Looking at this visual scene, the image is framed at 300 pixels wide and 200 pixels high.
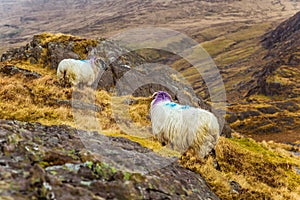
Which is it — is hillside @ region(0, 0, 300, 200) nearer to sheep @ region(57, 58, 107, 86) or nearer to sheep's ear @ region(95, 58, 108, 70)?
sheep's ear @ region(95, 58, 108, 70)

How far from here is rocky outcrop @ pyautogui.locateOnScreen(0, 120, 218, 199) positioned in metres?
5.39

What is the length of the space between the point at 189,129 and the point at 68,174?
5.19m

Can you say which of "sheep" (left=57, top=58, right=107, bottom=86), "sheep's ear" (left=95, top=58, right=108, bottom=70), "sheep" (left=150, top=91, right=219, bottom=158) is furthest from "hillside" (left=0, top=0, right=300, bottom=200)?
"sheep" (left=57, top=58, right=107, bottom=86)

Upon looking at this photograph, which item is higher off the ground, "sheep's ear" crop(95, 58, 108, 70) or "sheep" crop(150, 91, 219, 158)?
"sheep's ear" crop(95, 58, 108, 70)

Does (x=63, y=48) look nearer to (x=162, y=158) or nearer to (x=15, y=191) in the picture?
(x=162, y=158)

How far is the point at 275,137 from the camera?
162 ft

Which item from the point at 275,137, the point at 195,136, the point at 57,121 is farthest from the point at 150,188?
the point at 275,137

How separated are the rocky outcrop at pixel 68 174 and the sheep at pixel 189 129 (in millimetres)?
1710

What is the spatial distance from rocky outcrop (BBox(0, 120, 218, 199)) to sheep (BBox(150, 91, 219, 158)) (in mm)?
1710

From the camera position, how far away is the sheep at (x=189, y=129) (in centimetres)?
1016

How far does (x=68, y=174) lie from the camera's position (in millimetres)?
6070

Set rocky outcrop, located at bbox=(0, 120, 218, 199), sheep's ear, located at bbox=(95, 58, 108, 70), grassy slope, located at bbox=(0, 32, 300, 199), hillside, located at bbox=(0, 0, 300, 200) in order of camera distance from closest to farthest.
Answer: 1. rocky outcrop, located at bbox=(0, 120, 218, 199)
2. hillside, located at bbox=(0, 0, 300, 200)
3. grassy slope, located at bbox=(0, 32, 300, 199)
4. sheep's ear, located at bbox=(95, 58, 108, 70)

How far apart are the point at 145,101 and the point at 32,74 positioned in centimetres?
748

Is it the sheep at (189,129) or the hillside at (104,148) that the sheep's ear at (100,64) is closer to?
the hillside at (104,148)
